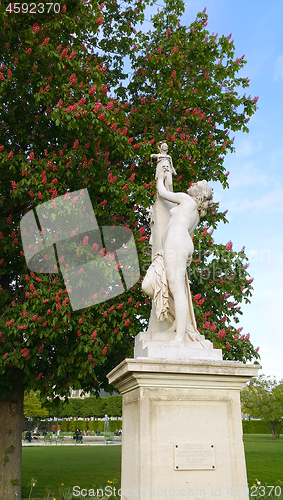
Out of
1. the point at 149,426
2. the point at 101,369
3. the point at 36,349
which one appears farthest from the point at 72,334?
the point at 149,426

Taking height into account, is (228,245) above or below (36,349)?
above

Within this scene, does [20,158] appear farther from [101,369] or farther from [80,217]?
[101,369]

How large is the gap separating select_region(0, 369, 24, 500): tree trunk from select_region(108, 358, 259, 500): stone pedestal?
493 centimetres

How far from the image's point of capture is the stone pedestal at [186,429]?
4.01 m

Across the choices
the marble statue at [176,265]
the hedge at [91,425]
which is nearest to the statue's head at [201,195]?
the marble statue at [176,265]

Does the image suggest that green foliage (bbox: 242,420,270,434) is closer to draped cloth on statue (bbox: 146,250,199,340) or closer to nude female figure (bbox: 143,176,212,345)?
draped cloth on statue (bbox: 146,250,199,340)

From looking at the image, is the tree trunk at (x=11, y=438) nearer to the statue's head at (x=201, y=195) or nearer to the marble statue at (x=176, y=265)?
the marble statue at (x=176, y=265)

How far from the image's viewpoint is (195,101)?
9430 millimetres

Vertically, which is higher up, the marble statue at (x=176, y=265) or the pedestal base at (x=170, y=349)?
the marble statue at (x=176, y=265)

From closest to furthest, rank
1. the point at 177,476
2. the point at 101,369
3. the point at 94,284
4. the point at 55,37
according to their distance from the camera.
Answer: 1. the point at 177,476
2. the point at 55,37
3. the point at 94,284
4. the point at 101,369

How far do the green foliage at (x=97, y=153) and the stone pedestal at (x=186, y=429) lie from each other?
323 cm

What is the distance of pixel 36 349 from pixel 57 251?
1854 mm

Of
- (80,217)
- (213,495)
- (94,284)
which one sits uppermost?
(80,217)

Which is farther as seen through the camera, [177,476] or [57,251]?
[57,251]
